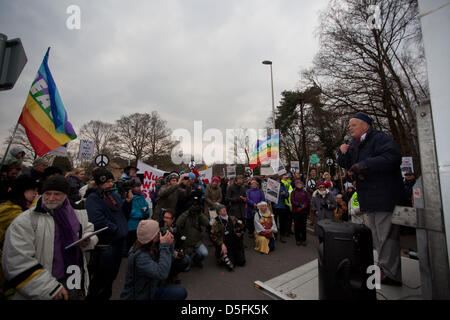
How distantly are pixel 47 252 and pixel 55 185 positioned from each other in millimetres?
630

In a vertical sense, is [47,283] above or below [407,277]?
above

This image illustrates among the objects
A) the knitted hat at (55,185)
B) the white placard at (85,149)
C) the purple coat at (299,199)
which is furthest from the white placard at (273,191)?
the white placard at (85,149)

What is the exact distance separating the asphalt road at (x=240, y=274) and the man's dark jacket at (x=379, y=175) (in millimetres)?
2062

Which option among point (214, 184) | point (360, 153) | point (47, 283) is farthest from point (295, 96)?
point (47, 283)

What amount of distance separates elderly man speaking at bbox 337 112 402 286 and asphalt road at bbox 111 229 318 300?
5.66ft

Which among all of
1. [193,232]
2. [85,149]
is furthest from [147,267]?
[85,149]

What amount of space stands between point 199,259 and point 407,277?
3.49 m

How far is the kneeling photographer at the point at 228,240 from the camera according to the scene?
14.7 ft

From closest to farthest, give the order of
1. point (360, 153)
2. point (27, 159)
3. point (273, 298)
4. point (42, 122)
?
point (360, 153) → point (273, 298) → point (42, 122) → point (27, 159)

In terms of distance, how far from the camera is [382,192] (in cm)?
247

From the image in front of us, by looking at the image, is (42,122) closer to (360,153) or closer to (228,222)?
(228,222)

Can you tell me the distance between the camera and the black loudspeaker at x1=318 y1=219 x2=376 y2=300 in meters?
1.97

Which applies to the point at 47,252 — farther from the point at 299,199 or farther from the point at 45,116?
the point at 299,199
